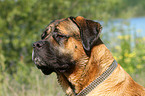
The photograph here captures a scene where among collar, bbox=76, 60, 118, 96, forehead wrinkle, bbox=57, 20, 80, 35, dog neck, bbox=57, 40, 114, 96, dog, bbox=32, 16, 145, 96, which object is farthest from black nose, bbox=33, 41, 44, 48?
collar, bbox=76, 60, 118, 96

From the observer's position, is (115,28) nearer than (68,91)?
No

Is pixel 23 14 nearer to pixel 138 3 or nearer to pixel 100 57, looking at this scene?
pixel 100 57

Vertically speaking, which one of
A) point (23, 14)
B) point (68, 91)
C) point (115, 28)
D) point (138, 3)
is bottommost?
point (138, 3)

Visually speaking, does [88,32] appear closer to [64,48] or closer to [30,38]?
[64,48]

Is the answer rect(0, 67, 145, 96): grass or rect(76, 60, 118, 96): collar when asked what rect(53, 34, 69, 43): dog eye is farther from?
rect(0, 67, 145, 96): grass

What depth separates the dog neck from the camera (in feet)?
10.3

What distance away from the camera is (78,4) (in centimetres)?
1016

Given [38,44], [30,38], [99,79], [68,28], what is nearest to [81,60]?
[99,79]

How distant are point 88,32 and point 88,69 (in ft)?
1.95

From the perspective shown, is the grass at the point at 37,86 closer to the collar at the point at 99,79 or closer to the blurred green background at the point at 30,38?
the blurred green background at the point at 30,38

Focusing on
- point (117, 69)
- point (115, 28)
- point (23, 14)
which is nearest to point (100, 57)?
point (117, 69)

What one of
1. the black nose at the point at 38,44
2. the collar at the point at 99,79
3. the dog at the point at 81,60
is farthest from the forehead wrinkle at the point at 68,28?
the collar at the point at 99,79

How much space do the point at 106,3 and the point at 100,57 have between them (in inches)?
322

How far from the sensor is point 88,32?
3.34 metres
